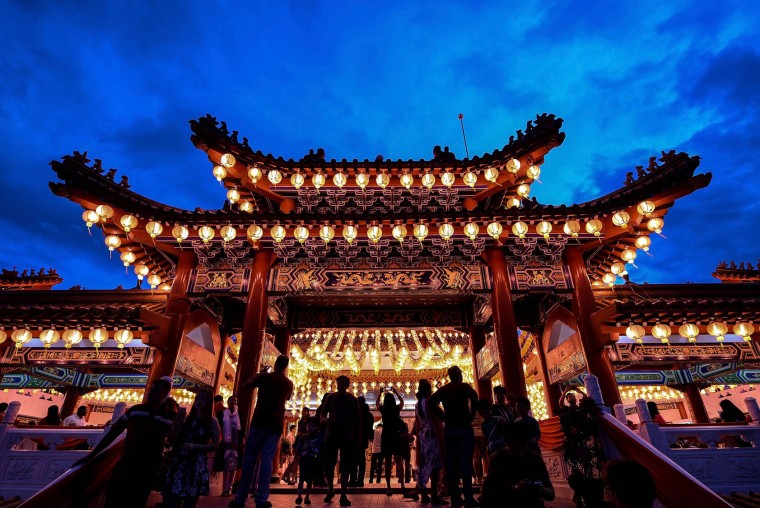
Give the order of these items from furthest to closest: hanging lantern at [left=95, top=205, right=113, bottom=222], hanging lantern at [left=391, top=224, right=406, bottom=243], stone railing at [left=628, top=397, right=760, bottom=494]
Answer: hanging lantern at [left=391, top=224, right=406, bottom=243] < hanging lantern at [left=95, top=205, right=113, bottom=222] < stone railing at [left=628, top=397, right=760, bottom=494]

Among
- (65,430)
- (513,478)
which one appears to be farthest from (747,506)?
(65,430)

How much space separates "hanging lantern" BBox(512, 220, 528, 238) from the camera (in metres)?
9.78

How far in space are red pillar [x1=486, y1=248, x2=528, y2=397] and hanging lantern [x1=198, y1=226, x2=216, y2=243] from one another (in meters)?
6.88

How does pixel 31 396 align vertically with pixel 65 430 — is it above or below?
above

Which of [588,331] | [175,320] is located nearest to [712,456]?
[588,331]

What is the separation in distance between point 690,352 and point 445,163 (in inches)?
432

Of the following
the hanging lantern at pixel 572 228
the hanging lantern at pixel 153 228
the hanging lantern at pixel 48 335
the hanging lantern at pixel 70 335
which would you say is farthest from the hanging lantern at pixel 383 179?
the hanging lantern at pixel 48 335

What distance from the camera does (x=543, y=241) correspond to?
33.7 feet

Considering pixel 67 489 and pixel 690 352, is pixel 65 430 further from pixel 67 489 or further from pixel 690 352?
pixel 690 352

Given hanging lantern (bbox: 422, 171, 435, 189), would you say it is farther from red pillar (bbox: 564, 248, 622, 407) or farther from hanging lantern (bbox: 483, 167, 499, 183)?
red pillar (bbox: 564, 248, 622, 407)

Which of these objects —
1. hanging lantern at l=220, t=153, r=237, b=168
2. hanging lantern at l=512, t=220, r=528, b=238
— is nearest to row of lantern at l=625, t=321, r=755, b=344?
hanging lantern at l=512, t=220, r=528, b=238

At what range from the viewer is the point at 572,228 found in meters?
9.87

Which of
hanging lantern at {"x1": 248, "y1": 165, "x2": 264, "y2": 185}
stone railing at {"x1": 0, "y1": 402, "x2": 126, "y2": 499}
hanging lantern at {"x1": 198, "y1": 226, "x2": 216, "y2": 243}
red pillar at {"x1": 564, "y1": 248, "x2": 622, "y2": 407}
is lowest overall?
stone railing at {"x1": 0, "y1": 402, "x2": 126, "y2": 499}

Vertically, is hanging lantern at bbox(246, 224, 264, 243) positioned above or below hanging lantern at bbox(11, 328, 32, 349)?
above
